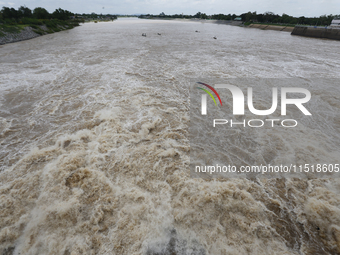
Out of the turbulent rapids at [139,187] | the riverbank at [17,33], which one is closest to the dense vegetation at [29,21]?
the riverbank at [17,33]

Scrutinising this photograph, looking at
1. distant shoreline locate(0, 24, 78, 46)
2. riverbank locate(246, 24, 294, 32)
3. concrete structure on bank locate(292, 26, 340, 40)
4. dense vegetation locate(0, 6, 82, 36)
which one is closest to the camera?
distant shoreline locate(0, 24, 78, 46)

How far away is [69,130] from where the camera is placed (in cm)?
739

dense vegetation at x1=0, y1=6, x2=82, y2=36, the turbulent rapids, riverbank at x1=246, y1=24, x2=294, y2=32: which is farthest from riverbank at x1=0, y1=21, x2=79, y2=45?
riverbank at x1=246, y1=24, x2=294, y2=32

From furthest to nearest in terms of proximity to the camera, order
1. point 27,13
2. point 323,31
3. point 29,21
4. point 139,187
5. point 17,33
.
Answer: point 27,13
point 323,31
point 29,21
point 17,33
point 139,187

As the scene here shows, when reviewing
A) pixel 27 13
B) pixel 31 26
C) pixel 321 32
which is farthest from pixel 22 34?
pixel 321 32

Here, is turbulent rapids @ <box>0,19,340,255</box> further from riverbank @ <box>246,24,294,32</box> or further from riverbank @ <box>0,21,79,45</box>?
riverbank @ <box>246,24,294,32</box>

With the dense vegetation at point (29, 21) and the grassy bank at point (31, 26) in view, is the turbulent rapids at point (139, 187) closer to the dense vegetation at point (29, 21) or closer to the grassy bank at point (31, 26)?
the grassy bank at point (31, 26)

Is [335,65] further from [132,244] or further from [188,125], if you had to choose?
[132,244]

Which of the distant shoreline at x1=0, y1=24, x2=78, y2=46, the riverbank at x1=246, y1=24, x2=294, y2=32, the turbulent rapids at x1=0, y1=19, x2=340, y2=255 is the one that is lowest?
the turbulent rapids at x1=0, y1=19, x2=340, y2=255

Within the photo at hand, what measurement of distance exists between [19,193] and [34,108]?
18.6ft

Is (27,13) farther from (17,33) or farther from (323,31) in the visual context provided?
(323,31)

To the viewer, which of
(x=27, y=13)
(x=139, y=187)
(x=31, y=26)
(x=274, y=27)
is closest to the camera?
(x=139, y=187)

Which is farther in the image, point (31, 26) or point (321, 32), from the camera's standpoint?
point (321, 32)

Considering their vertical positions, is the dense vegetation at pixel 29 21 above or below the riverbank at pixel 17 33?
above
